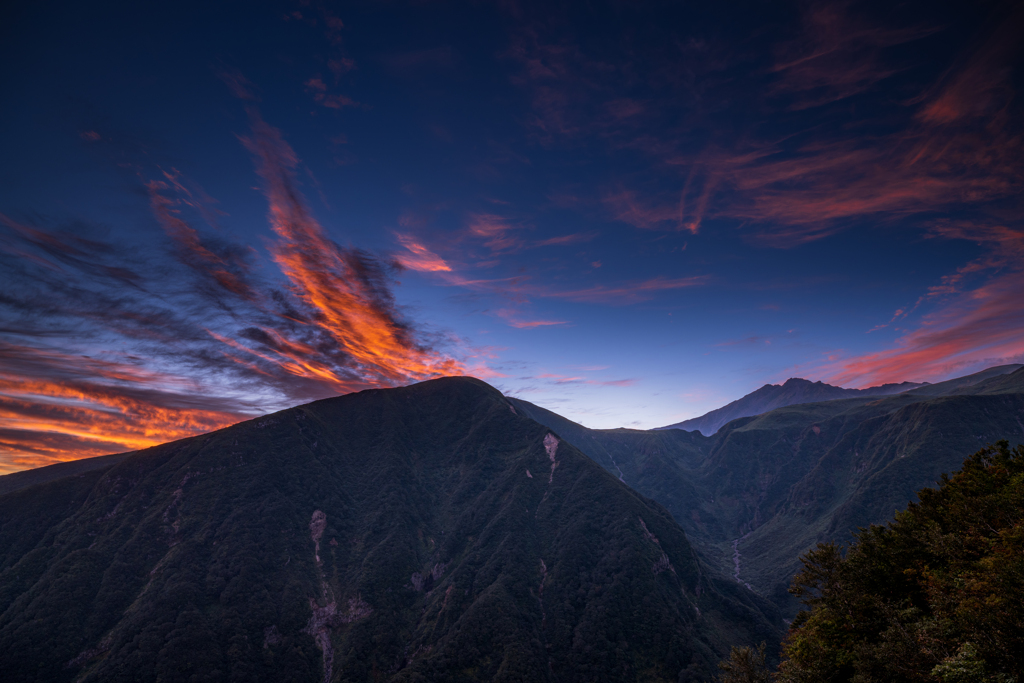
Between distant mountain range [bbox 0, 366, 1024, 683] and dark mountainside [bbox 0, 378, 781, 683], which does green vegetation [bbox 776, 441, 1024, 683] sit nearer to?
dark mountainside [bbox 0, 378, 781, 683]

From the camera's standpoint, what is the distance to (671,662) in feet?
425

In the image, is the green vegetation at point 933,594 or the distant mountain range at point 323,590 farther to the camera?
the distant mountain range at point 323,590

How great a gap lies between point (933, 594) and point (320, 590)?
19101 cm

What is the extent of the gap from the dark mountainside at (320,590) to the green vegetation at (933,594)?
10939cm

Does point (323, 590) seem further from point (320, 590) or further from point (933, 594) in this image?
point (933, 594)

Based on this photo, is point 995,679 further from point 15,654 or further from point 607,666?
point 15,654

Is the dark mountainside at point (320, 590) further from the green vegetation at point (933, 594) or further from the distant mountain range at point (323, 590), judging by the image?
the green vegetation at point (933, 594)

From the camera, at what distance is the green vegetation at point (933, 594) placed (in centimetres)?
2561

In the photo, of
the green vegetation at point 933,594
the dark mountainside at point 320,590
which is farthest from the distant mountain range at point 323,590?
the green vegetation at point 933,594

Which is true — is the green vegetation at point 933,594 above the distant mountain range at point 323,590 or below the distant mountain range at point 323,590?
above

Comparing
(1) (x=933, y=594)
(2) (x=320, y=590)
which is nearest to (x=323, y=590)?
(2) (x=320, y=590)

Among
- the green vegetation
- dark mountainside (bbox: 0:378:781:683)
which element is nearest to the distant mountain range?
dark mountainside (bbox: 0:378:781:683)

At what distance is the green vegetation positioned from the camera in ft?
84.0

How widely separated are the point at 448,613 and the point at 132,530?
5664 inches
